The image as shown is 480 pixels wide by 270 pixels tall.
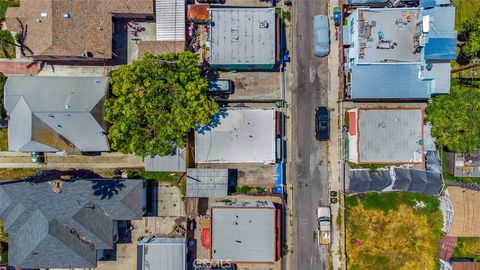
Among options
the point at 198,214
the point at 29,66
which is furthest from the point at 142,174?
the point at 29,66

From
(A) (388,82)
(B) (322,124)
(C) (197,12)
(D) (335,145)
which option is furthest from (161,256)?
(A) (388,82)

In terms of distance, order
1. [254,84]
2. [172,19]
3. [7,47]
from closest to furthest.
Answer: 1. [172,19]
2. [7,47]
3. [254,84]

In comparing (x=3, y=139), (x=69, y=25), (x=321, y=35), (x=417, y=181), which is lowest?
(x=417, y=181)

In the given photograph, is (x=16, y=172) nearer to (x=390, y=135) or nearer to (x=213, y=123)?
(x=213, y=123)

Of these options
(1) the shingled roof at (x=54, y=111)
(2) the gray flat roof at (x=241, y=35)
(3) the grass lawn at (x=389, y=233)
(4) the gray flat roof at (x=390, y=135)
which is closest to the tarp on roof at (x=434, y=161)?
(4) the gray flat roof at (x=390, y=135)

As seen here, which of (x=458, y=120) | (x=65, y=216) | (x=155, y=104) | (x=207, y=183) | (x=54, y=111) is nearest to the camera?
(x=155, y=104)

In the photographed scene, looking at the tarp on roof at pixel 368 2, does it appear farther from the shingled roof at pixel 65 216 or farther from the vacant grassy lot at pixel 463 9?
the shingled roof at pixel 65 216

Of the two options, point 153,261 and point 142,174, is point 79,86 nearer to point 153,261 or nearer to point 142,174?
point 142,174
